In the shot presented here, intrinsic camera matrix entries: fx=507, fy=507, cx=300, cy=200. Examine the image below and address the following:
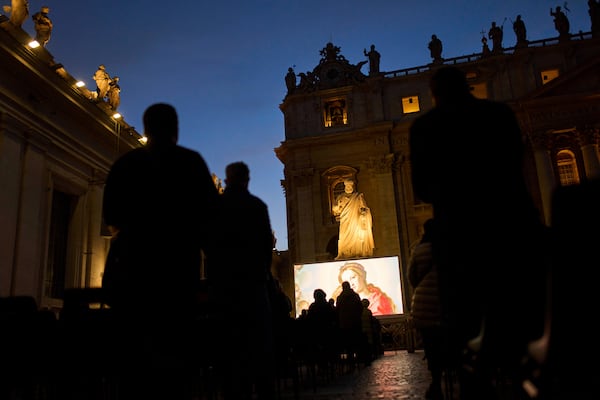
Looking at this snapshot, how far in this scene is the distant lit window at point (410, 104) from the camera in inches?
1110

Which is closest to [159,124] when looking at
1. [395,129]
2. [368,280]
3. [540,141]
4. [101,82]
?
[101,82]

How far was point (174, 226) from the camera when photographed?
2.53 m

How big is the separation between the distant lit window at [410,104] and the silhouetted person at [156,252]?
2668 cm

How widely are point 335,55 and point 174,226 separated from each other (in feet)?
96.0

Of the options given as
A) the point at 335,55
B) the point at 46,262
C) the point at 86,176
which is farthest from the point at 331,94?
the point at 46,262

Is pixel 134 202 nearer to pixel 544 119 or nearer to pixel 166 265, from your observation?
pixel 166 265

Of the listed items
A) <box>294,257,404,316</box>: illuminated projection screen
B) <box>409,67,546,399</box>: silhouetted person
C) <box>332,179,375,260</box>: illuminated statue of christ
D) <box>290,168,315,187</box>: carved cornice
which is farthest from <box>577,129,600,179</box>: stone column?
<box>409,67,546,399</box>: silhouetted person

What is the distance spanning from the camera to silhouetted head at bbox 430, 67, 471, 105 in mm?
2754

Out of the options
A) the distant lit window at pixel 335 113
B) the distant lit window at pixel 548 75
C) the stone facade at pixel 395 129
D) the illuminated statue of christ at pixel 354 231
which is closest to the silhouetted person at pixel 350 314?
the illuminated statue of christ at pixel 354 231

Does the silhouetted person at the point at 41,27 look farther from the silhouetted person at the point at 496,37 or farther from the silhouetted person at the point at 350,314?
the silhouetted person at the point at 496,37

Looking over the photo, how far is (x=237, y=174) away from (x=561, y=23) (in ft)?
94.8

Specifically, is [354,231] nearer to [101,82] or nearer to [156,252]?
[101,82]

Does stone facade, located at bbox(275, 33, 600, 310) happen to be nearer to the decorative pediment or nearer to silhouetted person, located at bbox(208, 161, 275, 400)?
the decorative pediment

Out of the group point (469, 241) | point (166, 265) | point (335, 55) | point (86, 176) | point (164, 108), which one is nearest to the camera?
point (469, 241)
